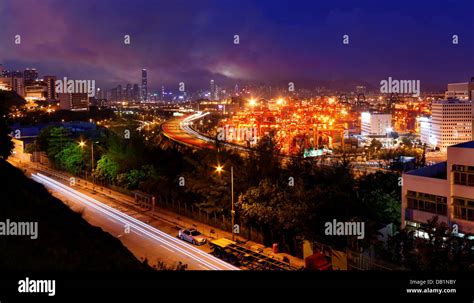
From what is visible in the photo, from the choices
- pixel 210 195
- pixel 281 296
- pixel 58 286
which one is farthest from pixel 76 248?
pixel 210 195

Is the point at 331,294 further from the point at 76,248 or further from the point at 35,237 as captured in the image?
the point at 35,237

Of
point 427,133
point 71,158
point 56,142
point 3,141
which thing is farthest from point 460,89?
point 3,141

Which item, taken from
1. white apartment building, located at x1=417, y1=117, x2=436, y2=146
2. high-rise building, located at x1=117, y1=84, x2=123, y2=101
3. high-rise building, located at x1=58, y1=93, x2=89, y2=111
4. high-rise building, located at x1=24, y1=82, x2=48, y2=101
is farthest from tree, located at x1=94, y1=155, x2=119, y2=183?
high-rise building, located at x1=117, y1=84, x2=123, y2=101

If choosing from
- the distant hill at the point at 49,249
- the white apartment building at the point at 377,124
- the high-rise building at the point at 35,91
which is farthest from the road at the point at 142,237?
the high-rise building at the point at 35,91

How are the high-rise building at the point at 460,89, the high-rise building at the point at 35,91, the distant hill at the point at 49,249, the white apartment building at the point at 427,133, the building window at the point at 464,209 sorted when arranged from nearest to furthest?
the distant hill at the point at 49,249, the building window at the point at 464,209, the white apartment building at the point at 427,133, the high-rise building at the point at 35,91, the high-rise building at the point at 460,89

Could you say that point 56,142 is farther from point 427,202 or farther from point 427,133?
point 427,133

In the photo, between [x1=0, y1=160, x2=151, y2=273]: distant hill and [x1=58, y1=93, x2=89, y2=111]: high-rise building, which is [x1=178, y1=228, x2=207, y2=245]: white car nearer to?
[x1=0, y1=160, x2=151, y2=273]: distant hill

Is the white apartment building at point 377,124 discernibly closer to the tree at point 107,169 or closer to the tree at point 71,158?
the tree at point 71,158
